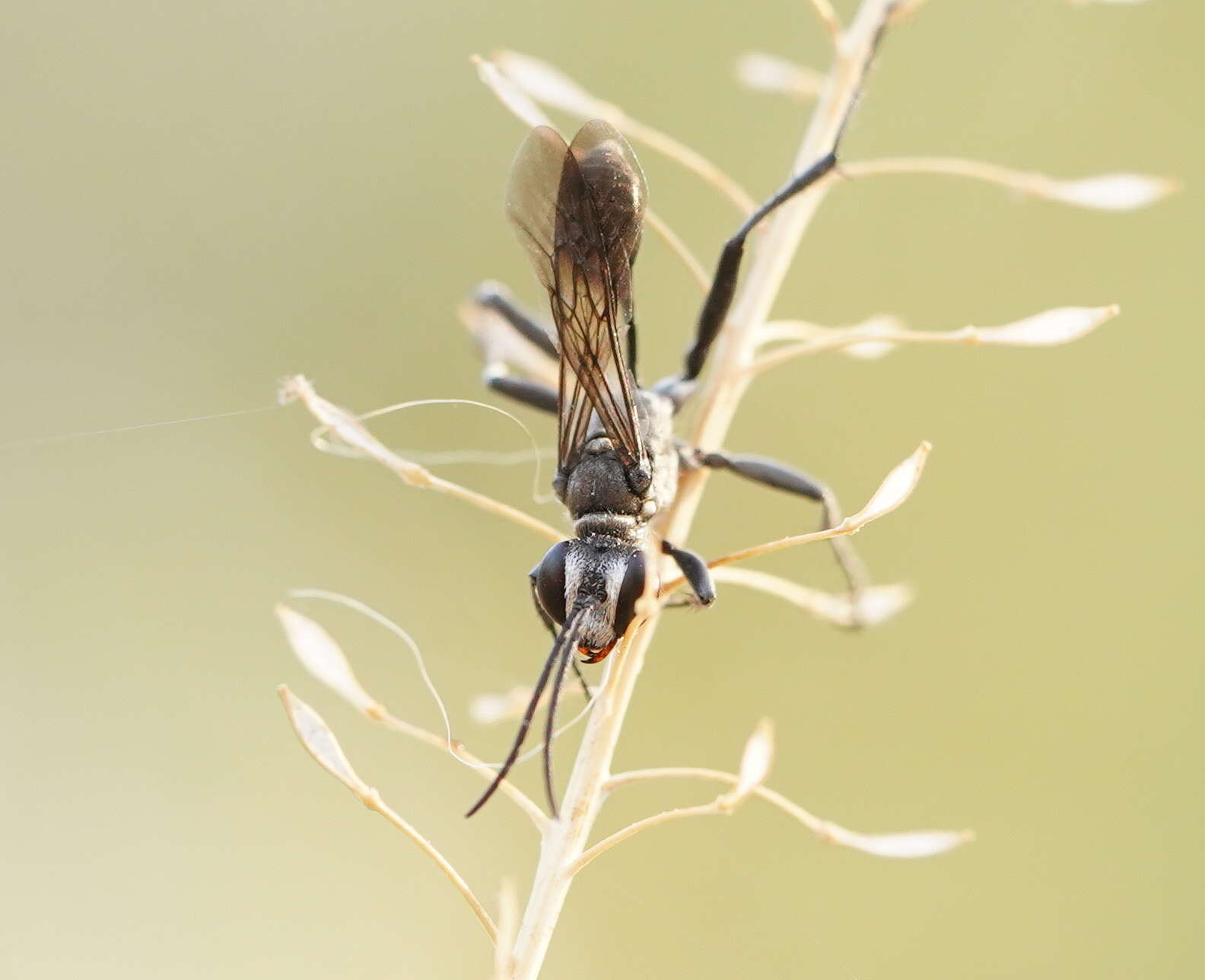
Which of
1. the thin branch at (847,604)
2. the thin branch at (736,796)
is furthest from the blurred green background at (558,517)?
the thin branch at (736,796)

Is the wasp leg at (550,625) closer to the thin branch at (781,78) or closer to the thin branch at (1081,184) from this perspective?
the thin branch at (1081,184)

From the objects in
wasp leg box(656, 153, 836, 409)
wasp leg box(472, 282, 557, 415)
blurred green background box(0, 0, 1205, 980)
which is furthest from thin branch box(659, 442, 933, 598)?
blurred green background box(0, 0, 1205, 980)

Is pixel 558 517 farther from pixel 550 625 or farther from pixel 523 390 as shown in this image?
pixel 550 625

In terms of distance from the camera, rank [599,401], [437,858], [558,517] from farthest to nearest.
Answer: [558,517]
[599,401]
[437,858]

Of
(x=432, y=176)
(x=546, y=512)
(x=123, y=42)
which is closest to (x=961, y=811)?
(x=546, y=512)

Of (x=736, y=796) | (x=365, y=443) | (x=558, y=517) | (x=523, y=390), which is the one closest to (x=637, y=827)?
(x=736, y=796)

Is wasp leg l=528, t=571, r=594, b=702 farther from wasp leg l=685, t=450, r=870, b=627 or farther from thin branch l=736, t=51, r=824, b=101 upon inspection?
thin branch l=736, t=51, r=824, b=101

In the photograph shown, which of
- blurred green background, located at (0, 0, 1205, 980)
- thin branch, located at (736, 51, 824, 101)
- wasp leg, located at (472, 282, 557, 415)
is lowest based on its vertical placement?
blurred green background, located at (0, 0, 1205, 980)
